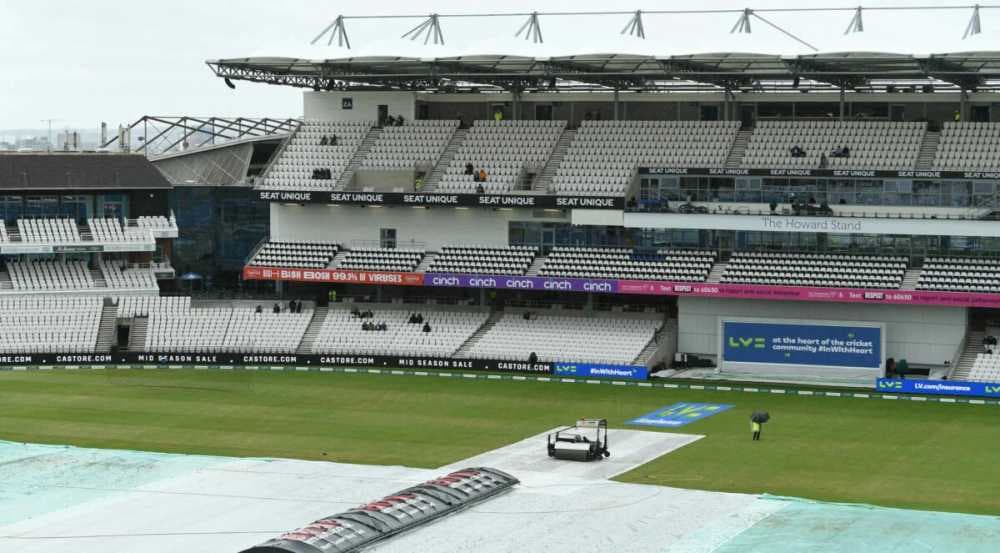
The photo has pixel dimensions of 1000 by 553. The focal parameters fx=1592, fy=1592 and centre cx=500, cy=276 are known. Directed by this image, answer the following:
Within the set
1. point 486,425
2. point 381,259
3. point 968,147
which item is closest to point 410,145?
point 381,259

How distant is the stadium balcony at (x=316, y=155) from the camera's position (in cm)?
8200

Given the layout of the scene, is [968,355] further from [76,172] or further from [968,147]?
[76,172]

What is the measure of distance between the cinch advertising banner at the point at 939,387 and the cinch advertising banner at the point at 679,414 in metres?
7.29

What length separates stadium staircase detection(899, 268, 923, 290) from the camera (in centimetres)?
6800

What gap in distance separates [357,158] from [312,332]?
1113 cm

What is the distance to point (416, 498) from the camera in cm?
4106

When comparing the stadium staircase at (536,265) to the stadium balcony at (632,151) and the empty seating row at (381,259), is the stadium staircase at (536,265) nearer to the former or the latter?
the stadium balcony at (632,151)

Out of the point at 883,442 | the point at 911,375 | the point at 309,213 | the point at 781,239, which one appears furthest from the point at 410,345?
the point at 883,442

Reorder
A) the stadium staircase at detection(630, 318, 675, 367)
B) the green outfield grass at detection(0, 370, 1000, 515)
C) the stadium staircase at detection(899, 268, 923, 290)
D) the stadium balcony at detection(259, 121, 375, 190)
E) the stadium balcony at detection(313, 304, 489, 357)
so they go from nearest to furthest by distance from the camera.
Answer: the green outfield grass at detection(0, 370, 1000, 515) → the stadium staircase at detection(899, 268, 923, 290) → the stadium staircase at detection(630, 318, 675, 367) → the stadium balcony at detection(313, 304, 489, 357) → the stadium balcony at detection(259, 121, 375, 190)

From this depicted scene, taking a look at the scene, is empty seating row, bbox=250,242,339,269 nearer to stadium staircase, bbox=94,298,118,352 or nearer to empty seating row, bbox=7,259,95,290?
stadium staircase, bbox=94,298,118,352

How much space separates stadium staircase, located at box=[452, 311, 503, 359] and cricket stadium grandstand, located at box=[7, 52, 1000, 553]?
19 centimetres

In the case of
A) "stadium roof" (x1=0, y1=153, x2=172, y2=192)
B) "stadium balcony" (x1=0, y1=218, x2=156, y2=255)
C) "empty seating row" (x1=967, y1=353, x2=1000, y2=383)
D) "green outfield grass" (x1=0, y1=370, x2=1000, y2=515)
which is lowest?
"green outfield grass" (x1=0, y1=370, x2=1000, y2=515)

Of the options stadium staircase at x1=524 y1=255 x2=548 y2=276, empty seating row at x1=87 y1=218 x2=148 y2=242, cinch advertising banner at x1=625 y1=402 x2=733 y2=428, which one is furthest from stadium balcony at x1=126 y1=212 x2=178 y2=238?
cinch advertising banner at x1=625 y1=402 x2=733 y2=428

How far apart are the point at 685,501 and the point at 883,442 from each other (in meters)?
12.3
